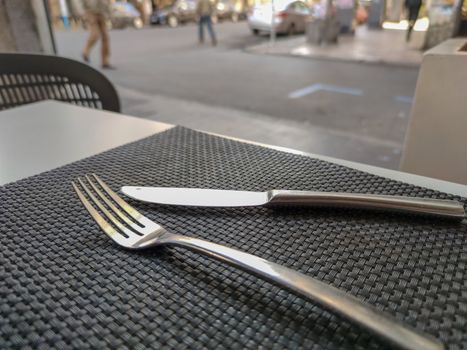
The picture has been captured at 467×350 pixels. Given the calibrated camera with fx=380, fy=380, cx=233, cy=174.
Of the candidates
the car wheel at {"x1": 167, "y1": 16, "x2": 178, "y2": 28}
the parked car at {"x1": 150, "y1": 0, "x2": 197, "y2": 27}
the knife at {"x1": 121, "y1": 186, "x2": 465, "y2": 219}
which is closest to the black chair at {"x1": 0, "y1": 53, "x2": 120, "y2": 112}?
the knife at {"x1": 121, "y1": 186, "x2": 465, "y2": 219}

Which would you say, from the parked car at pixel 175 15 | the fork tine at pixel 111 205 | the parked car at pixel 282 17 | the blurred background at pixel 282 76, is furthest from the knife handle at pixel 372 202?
the parked car at pixel 175 15

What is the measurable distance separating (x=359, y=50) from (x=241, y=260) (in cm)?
869

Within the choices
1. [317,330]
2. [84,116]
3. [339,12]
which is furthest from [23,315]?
[339,12]

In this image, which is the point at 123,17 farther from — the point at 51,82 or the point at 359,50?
the point at 51,82

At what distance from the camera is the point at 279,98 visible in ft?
15.4

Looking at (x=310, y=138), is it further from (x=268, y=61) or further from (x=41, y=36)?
(x=268, y=61)

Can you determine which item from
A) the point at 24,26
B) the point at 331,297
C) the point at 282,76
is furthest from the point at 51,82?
the point at 282,76

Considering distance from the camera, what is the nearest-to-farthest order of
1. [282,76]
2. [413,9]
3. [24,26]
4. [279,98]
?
[24,26] → [279,98] → [282,76] → [413,9]

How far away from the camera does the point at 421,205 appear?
60 centimetres

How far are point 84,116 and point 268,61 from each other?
6.41 m

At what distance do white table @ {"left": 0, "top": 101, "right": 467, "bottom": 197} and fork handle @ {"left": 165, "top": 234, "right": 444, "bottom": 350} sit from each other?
42cm

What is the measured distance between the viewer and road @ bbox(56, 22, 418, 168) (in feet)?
11.2

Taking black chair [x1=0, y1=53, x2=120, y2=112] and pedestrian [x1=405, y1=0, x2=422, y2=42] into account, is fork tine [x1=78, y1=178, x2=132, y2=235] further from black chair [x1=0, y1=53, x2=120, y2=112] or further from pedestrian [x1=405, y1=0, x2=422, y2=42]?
pedestrian [x1=405, y1=0, x2=422, y2=42]

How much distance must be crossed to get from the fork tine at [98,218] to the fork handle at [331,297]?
13 centimetres
